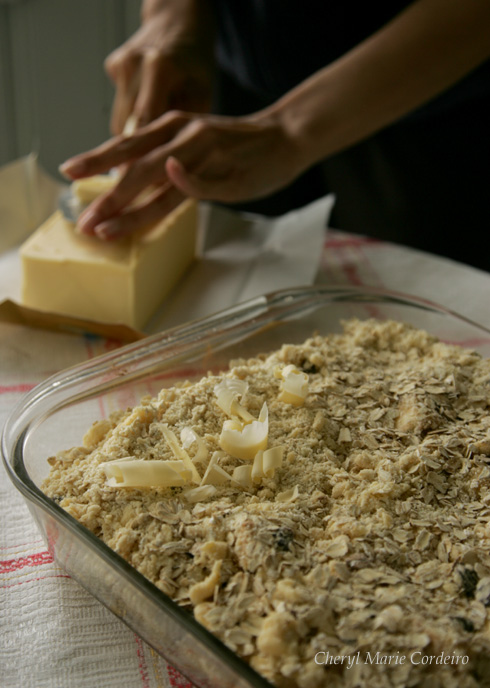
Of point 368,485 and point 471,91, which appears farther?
point 471,91

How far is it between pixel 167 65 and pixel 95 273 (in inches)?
20.6

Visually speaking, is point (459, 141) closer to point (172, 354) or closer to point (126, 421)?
point (172, 354)

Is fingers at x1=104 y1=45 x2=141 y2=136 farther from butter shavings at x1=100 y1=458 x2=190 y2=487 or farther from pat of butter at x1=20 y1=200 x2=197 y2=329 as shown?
butter shavings at x1=100 y1=458 x2=190 y2=487

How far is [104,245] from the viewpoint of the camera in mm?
1262

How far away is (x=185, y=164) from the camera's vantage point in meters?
1.23

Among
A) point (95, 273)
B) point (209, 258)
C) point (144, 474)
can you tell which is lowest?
point (209, 258)

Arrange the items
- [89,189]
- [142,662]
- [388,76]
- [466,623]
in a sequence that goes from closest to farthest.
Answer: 1. [466,623]
2. [142,662]
3. [388,76]
4. [89,189]

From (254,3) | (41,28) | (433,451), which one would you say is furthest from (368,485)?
(41,28)

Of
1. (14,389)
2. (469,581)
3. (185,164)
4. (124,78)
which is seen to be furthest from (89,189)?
(469,581)

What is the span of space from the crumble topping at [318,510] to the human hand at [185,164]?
0.45 metres

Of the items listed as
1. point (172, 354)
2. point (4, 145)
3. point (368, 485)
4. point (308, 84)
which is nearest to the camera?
point (368, 485)

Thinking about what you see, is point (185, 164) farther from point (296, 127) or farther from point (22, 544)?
point (22, 544)

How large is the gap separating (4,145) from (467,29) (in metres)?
1.83

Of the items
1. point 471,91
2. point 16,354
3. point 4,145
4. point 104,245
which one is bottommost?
point 4,145
